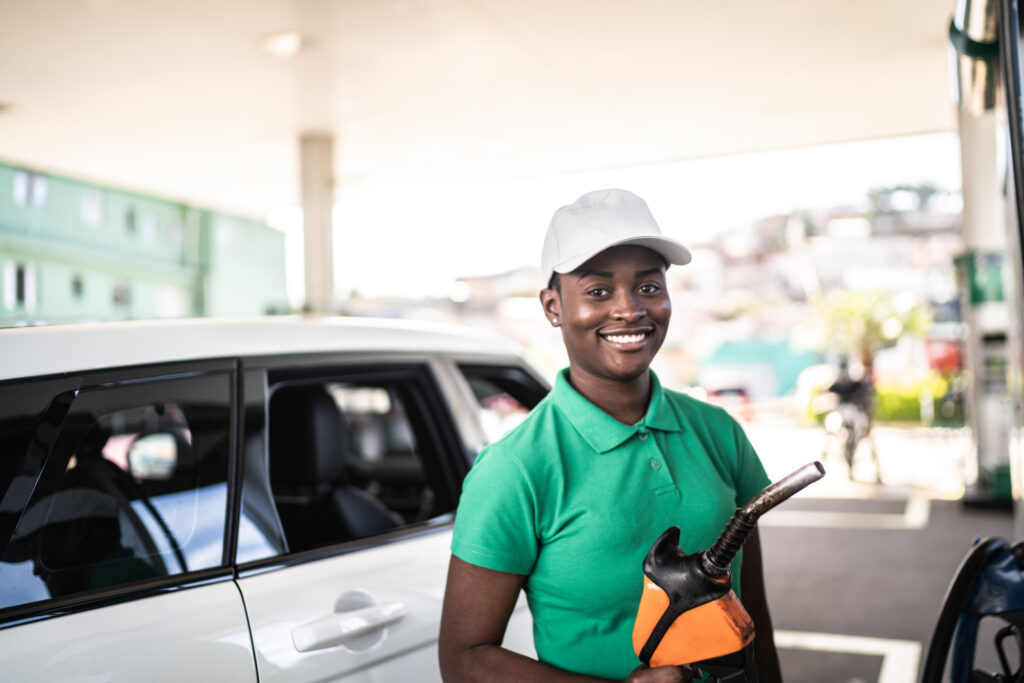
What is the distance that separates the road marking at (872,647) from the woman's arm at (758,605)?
3.49m

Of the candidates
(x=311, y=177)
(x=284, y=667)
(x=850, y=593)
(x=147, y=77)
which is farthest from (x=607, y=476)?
(x=311, y=177)

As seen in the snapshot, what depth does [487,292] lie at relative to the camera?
2518 inches

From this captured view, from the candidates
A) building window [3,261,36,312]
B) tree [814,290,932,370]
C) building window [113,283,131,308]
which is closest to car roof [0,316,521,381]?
building window [3,261,36,312]

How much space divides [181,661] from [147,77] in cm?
839

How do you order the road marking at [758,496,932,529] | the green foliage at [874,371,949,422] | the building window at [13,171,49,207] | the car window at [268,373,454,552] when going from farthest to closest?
the green foliage at [874,371,949,422], the road marking at [758,496,932,529], the building window at [13,171,49,207], the car window at [268,373,454,552]

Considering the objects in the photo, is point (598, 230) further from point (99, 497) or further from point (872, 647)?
point (872, 647)

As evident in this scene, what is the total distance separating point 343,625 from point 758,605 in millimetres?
899

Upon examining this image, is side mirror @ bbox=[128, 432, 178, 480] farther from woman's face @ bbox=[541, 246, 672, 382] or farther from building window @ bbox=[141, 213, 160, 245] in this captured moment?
building window @ bbox=[141, 213, 160, 245]

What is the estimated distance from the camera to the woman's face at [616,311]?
169cm

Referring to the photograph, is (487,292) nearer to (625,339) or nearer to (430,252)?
(430,252)

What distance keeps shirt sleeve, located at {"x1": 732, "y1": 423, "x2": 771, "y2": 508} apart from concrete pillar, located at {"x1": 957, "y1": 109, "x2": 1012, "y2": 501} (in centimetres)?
887

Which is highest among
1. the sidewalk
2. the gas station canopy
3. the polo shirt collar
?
the gas station canopy

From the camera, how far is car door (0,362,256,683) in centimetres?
175

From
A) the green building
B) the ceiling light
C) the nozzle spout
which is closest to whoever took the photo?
the nozzle spout
